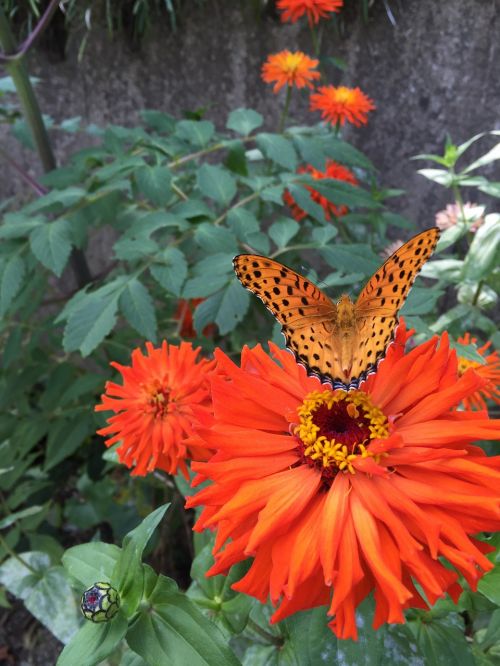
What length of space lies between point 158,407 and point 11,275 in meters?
0.39

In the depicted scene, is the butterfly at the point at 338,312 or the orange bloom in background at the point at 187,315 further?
the orange bloom in background at the point at 187,315

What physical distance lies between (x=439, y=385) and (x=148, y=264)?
20.2 inches

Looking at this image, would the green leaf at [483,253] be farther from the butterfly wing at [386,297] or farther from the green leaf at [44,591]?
the green leaf at [44,591]

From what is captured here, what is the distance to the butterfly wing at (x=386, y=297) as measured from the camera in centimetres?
49

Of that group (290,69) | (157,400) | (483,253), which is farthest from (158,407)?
(290,69)

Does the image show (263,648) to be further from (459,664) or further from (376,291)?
(376,291)

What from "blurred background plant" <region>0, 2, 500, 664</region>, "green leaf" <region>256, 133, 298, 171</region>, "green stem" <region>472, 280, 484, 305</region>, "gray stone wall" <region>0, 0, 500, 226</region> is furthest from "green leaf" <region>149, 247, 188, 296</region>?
"gray stone wall" <region>0, 0, 500, 226</region>

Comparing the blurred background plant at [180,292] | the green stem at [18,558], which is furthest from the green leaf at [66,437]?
the green stem at [18,558]

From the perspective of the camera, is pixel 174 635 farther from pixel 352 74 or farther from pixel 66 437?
pixel 352 74

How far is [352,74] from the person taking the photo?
150 cm

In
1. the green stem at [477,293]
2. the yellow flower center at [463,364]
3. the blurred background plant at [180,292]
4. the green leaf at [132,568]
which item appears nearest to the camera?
the green leaf at [132,568]

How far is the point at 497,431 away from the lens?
18.9 inches

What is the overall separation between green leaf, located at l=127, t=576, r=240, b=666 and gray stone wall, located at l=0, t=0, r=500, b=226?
1226mm

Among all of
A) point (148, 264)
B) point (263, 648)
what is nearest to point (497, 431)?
point (263, 648)
